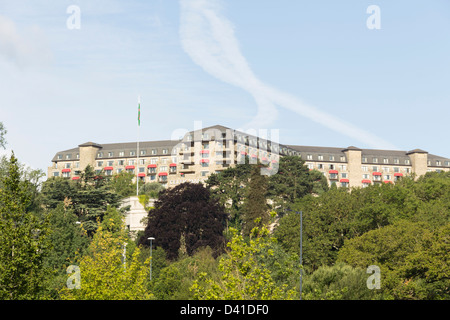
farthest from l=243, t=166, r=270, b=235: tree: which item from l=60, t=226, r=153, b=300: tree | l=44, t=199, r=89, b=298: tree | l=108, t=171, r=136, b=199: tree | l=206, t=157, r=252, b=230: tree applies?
l=60, t=226, r=153, b=300: tree

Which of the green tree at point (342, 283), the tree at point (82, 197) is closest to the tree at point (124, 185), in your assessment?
the tree at point (82, 197)

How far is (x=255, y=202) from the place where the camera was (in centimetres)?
10625

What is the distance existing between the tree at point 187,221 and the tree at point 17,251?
6070cm

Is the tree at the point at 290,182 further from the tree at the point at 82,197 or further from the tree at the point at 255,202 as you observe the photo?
the tree at the point at 82,197

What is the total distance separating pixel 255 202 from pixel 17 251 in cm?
7790

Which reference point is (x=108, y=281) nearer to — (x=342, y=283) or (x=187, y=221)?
(x=342, y=283)

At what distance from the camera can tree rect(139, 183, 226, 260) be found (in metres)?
94.3

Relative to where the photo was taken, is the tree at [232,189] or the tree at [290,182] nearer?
the tree at [232,189]

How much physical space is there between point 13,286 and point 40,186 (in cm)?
8215

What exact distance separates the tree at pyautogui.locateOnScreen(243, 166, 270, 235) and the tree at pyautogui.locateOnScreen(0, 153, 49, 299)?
73.2 metres

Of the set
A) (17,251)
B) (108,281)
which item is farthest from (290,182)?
(17,251)

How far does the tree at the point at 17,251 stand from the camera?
29.3 metres

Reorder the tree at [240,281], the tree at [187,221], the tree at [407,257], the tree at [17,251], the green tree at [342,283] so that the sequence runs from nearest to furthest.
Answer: the tree at [240,281] → the tree at [17,251] → the green tree at [342,283] → the tree at [407,257] → the tree at [187,221]
